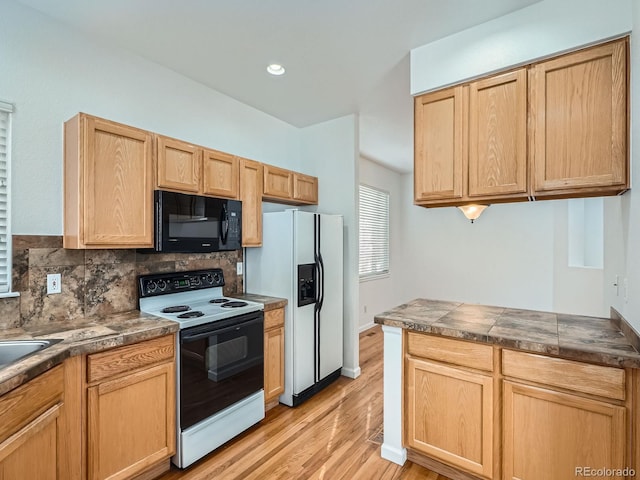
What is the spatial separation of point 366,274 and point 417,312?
3.17 meters

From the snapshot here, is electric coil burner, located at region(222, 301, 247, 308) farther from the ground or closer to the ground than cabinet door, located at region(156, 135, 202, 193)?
closer to the ground

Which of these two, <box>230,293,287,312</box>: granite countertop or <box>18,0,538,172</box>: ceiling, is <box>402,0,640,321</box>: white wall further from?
<box>230,293,287,312</box>: granite countertop

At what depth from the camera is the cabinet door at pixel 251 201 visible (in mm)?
2855

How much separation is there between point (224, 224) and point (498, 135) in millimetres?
2070

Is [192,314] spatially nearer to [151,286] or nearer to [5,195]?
[151,286]

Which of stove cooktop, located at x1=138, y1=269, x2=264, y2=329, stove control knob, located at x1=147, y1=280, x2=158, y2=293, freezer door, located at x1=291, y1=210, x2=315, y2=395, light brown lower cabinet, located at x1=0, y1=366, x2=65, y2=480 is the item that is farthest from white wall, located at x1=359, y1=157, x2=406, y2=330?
light brown lower cabinet, located at x1=0, y1=366, x2=65, y2=480

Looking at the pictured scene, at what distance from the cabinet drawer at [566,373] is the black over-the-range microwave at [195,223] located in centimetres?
208

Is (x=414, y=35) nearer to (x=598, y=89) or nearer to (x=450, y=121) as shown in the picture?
(x=450, y=121)

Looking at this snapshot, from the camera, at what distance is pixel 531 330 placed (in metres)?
1.81

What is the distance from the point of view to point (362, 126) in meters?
3.96

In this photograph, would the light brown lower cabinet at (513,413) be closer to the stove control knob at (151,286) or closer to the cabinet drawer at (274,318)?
the cabinet drawer at (274,318)

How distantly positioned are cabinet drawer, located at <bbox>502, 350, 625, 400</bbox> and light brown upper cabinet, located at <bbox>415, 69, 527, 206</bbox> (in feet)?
3.21

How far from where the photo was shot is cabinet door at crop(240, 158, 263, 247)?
2855mm

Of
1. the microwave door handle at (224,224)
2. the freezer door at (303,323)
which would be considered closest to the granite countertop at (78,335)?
the microwave door handle at (224,224)
